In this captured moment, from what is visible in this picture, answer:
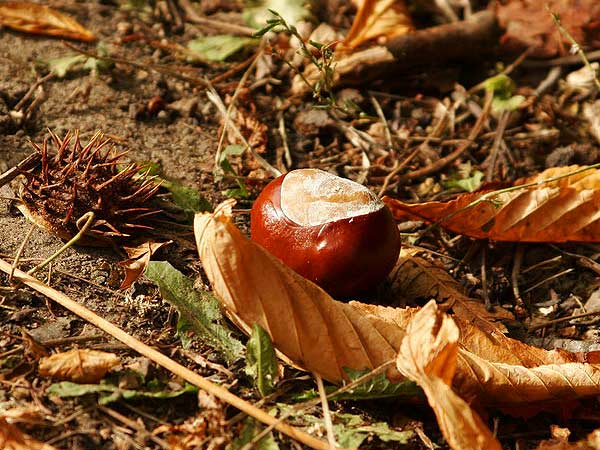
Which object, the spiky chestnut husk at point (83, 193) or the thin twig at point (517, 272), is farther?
the thin twig at point (517, 272)

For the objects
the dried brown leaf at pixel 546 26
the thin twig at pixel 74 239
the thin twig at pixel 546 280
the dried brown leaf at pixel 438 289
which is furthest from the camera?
the dried brown leaf at pixel 546 26

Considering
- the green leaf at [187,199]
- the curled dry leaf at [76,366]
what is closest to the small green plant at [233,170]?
the green leaf at [187,199]

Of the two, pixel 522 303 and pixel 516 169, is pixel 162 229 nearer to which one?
pixel 522 303

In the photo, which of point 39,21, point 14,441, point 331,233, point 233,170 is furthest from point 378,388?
point 39,21

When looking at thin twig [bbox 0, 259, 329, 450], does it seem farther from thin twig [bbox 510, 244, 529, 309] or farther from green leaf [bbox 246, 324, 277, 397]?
thin twig [bbox 510, 244, 529, 309]

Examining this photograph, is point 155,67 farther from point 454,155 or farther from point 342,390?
point 342,390

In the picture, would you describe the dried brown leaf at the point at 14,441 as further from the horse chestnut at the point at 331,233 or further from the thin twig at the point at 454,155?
the thin twig at the point at 454,155

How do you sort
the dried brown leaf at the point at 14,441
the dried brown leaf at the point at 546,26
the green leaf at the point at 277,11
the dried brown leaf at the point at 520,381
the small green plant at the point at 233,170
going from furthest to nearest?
the dried brown leaf at the point at 546,26, the green leaf at the point at 277,11, the small green plant at the point at 233,170, the dried brown leaf at the point at 520,381, the dried brown leaf at the point at 14,441

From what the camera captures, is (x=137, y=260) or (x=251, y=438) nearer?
(x=251, y=438)
